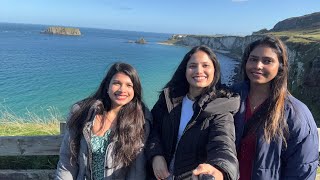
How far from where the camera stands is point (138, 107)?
3434 mm

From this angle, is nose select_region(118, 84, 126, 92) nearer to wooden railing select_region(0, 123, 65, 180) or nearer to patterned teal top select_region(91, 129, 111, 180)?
patterned teal top select_region(91, 129, 111, 180)

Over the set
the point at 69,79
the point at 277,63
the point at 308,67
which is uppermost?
the point at 277,63

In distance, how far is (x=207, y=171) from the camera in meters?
2.18

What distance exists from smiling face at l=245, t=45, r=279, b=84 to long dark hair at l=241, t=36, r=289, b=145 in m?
0.04

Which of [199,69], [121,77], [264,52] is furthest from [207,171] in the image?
[121,77]

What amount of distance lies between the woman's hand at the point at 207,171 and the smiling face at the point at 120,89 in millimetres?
1411

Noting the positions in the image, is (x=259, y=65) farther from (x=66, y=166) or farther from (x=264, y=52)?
(x=66, y=166)

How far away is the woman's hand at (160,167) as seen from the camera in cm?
298

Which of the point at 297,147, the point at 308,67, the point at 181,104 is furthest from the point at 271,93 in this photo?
the point at 308,67

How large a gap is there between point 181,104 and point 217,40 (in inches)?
4722

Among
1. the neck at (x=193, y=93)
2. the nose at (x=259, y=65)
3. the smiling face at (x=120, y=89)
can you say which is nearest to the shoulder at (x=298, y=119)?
the nose at (x=259, y=65)

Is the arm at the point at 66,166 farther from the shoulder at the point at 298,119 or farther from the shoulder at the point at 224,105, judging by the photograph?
the shoulder at the point at 298,119

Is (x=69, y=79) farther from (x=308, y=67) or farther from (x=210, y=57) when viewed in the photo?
Answer: (x=210, y=57)

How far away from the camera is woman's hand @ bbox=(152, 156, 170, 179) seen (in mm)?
2976
